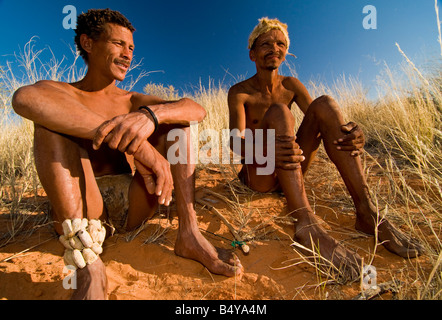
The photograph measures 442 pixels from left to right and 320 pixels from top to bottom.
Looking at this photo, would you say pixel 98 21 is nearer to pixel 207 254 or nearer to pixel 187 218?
pixel 187 218

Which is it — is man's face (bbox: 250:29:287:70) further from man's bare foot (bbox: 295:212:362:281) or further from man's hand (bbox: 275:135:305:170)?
man's bare foot (bbox: 295:212:362:281)

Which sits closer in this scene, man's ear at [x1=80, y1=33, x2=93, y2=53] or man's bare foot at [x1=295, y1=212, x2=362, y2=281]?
man's bare foot at [x1=295, y1=212, x2=362, y2=281]

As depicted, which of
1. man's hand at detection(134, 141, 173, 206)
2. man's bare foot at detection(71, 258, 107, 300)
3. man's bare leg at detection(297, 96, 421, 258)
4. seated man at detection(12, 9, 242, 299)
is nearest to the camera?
man's bare foot at detection(71, 258, 107, 300)

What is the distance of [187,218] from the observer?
156 cm

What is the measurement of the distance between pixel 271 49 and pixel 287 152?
1.30 meters

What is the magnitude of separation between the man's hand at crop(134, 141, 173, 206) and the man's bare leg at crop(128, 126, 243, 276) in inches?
7.2

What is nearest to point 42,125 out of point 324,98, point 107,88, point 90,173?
point 90,173

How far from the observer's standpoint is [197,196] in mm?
2387

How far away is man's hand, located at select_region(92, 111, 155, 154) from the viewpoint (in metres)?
1.25

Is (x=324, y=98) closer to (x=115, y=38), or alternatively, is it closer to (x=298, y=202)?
(x=298, y=202)

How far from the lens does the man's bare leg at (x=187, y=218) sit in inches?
54.1

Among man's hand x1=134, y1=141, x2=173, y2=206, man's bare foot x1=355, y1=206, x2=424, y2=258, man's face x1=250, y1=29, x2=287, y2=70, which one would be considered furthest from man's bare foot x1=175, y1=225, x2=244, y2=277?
man's face x1=250, y1=29, x2=287, y2=70
